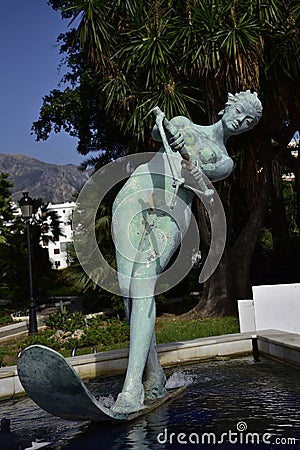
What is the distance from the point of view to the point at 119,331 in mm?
9719

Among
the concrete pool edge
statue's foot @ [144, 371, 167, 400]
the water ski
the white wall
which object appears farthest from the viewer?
the white wall

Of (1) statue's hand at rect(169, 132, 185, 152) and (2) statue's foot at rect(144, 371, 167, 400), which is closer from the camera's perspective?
(1) statue's hand at rect(169, 132, 185, 152)

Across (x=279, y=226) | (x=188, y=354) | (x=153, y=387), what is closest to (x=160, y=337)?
(x=188, y=354)

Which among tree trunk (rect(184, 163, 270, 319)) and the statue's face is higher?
the statue's face

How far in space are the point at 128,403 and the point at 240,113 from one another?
2.18 metres

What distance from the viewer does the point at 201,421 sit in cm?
392

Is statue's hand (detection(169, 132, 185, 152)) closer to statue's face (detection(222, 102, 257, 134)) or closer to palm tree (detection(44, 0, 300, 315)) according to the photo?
statue's face (detection(222, 102, 257, 134))

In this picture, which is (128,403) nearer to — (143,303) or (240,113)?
(143,303)

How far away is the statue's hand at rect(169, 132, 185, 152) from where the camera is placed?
414 cm

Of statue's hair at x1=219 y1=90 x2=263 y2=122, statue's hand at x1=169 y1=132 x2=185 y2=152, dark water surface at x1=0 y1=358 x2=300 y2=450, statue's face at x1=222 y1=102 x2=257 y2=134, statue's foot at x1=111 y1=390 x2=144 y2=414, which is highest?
statue's hair at x1=219 y1=90 x2=263 y2=122

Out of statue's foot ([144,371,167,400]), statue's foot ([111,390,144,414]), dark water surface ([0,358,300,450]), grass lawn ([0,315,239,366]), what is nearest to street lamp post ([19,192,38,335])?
grass lawn ([0,315,239,366])

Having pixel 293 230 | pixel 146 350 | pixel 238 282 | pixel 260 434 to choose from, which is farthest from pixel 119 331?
pixel 293 230

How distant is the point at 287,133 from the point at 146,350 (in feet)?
34.0

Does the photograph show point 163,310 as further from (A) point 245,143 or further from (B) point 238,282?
(A) point 245,143
